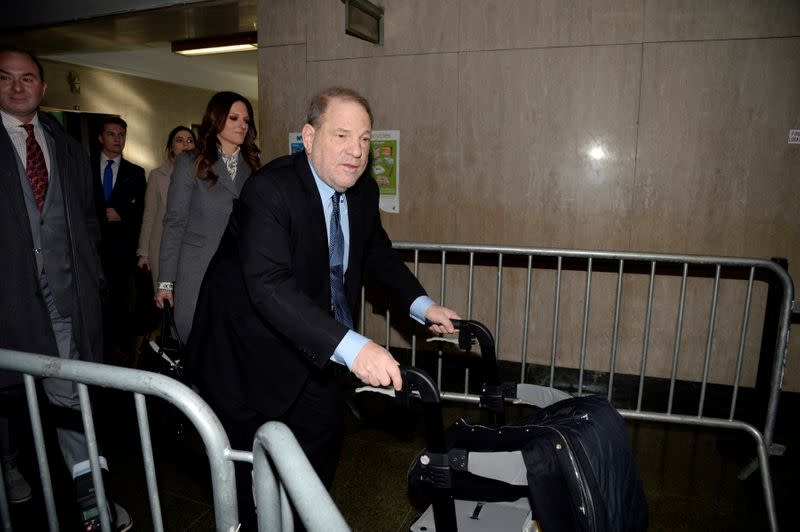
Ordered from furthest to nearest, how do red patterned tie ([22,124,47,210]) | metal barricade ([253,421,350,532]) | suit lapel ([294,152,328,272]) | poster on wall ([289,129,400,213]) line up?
poster on wall ([289,129,400,213]) → red patterned tie ([22,124,47,210]) → suit lapel ([294,152,328,272]) → metal barricade ([253,421,350,532])

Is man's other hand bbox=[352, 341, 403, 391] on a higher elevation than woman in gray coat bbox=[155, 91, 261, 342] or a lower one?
lower

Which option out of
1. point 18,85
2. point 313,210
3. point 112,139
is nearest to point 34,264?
point 18,85

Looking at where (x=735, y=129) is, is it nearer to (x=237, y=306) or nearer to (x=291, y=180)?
(x=291, y=180)

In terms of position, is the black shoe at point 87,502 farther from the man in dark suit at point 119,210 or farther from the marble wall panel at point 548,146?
the marble wall panel at point 548,146

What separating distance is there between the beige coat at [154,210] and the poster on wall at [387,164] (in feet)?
5.80

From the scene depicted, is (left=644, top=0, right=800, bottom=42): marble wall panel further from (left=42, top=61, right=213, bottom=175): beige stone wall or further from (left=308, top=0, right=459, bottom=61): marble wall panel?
(left=42, top=61, right=213, bottom=175): beige stone wall

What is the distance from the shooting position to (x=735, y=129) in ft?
13.3

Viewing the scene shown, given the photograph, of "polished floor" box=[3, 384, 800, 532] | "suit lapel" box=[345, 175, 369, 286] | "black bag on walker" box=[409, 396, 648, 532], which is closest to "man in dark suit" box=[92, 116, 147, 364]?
"polished floor" box=[3, 384, 800, 532]

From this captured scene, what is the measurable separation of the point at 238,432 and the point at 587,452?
1382 mm

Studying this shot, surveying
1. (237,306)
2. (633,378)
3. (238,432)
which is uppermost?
(237,306)

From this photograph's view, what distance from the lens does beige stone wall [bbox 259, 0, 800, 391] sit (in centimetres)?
400

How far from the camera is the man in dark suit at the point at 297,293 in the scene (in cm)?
190

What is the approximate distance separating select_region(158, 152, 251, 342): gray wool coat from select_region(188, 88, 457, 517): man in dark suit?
115cm

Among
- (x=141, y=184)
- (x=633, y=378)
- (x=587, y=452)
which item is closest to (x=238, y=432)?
(x=587, y=452)
